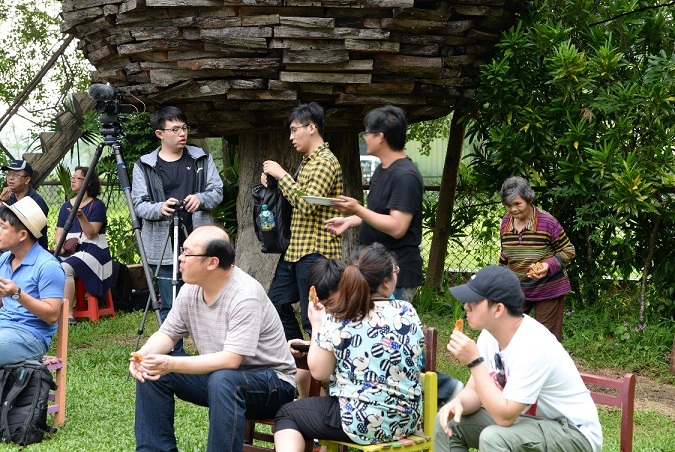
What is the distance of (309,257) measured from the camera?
5.78 m

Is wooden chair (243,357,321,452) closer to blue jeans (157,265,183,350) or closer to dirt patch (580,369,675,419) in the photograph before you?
blue jeans (157,265,183,350)

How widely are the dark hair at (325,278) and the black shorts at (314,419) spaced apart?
44cm

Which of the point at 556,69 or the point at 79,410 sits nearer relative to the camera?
the point at 79,410

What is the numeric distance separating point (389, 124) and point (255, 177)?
389 cm

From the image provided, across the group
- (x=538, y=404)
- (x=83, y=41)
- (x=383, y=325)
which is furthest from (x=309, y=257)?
(x=83, y=41)

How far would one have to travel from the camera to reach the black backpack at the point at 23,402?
514 cm

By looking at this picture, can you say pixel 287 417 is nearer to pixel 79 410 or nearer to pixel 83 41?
pixel 79 410

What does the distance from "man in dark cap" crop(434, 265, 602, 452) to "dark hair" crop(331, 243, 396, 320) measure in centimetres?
39

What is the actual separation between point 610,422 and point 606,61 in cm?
298

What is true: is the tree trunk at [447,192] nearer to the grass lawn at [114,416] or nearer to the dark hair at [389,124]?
the grass lawn at [114,416]

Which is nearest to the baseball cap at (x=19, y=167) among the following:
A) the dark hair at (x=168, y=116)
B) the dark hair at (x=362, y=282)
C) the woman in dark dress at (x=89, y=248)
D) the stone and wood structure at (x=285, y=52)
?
the woman in dark dress at (x=89, y=248)

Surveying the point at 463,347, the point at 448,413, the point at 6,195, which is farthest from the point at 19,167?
the point at 463,347

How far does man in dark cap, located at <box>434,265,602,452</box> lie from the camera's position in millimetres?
3557

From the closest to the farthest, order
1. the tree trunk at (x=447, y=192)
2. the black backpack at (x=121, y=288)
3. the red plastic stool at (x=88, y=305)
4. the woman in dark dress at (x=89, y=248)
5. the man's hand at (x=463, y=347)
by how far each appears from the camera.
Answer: the man's hand at (x=463, y=347) < the woman in dark dress at (x=89, y=248) < the red plastic stool at (x=88, y=305) < the tree trunk at (x=447, y=192) < the black backpack at (x=121, y=288)
